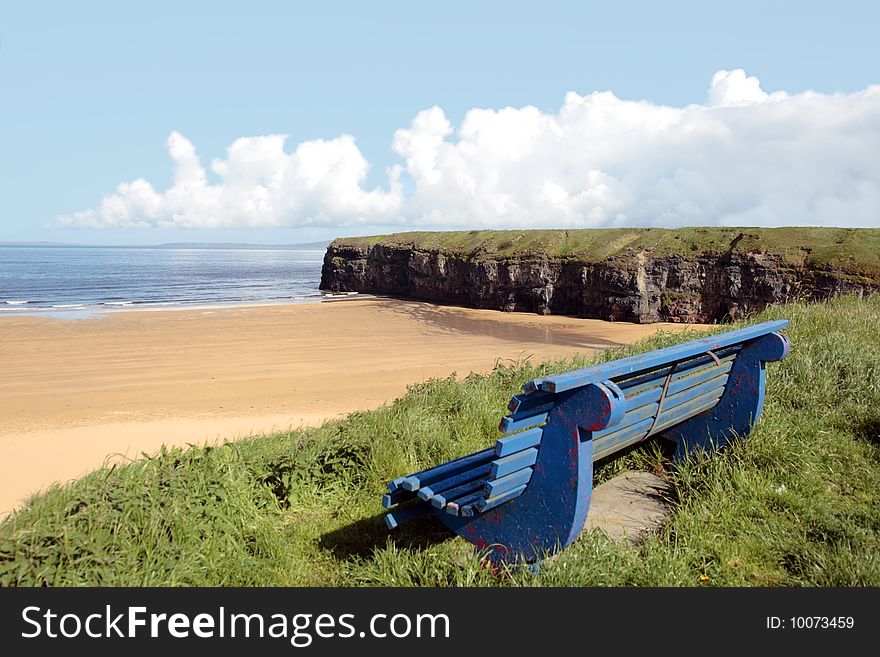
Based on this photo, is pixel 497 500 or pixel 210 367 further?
pixel 210 367

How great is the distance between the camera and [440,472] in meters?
3.57

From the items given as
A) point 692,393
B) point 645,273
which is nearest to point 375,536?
point 692,393

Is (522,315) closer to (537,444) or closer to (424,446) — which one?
(424,446)

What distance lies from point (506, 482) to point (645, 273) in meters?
26.9

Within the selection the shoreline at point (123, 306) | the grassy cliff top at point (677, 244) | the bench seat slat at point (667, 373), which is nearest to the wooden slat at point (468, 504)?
the bench seat slat at point (667, 373)

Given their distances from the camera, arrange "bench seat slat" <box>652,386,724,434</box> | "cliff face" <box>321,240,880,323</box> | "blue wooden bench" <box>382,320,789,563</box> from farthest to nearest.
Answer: "cliff face" <box>321,240,880,323</box>
"bench seat slat" <box>652,386,724,434</box>
"blue wooden bench" <box>382,320,789,563</box>

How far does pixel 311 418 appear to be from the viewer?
10.6m

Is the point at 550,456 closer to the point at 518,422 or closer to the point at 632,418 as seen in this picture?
the point at 518,422

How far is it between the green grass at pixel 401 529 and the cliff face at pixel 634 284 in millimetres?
19852

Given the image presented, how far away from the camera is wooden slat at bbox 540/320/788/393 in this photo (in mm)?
2727

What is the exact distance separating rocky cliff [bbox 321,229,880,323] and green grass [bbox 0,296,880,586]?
20.8 meters

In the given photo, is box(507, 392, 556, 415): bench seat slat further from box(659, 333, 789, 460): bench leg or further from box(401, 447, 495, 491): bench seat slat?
box(659, 333, 789, 460): bench leg

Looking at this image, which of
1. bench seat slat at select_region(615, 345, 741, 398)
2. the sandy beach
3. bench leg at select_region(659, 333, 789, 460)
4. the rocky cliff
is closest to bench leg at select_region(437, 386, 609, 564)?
bench seat slat at select_region(615, 345, 741, 398)

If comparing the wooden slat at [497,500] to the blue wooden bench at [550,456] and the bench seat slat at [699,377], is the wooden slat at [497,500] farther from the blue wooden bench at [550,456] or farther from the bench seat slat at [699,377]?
the bench seat slat at [699,377]
